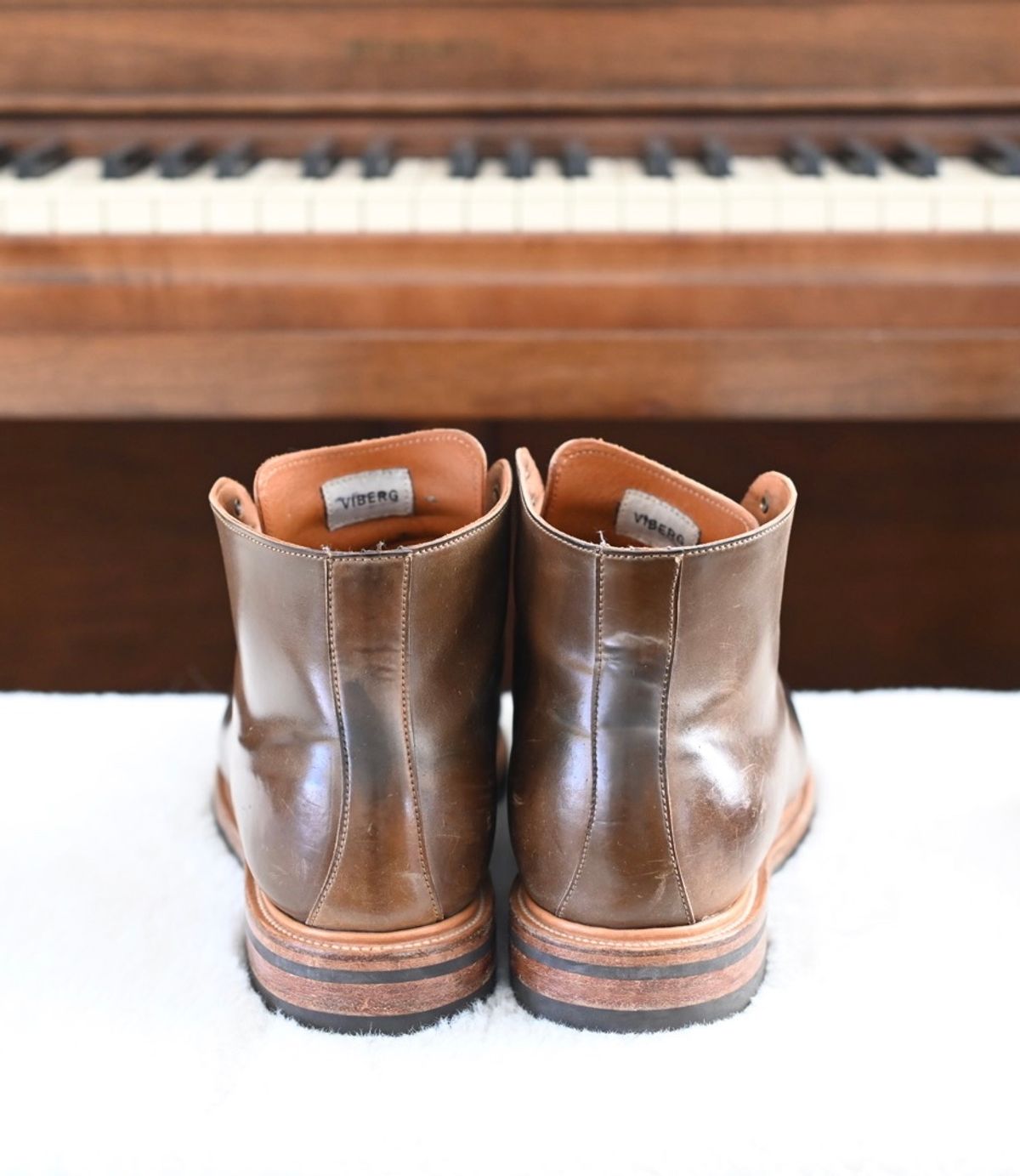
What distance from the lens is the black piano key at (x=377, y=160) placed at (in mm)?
1129

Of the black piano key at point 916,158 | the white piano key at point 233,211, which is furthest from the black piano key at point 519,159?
the black piano key at point 916,158

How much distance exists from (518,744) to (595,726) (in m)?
0.08

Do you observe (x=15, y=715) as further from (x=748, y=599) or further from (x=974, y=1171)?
(x=974, y=1171)

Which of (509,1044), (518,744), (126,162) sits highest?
(126,162)

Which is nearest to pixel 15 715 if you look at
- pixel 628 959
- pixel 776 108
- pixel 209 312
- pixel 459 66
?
pixel 209 312

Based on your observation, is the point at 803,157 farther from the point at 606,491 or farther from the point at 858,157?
the point at 606,491

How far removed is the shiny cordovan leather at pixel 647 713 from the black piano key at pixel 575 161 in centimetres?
46

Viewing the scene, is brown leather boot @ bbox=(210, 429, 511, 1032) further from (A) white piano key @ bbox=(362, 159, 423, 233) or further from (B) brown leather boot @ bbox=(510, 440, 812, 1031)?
(A) white piano key @ bbox=(362, 159, 423, 233)

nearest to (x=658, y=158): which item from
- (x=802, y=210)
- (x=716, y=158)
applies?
(x=716, y=158)

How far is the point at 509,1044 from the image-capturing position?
718mm

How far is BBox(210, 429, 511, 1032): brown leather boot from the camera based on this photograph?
26.0 inches

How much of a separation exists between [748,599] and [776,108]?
0.72 m

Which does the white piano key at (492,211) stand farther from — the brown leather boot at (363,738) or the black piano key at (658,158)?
the brown leather boot at (363,738)

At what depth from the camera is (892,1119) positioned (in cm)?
67
